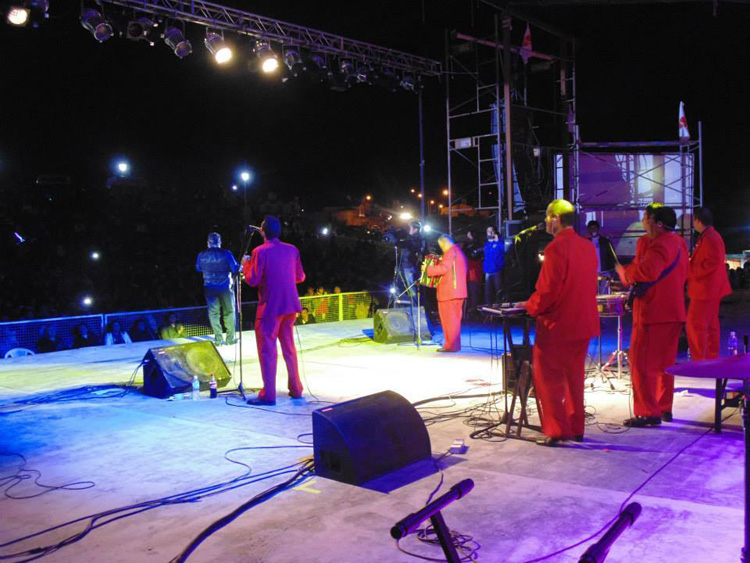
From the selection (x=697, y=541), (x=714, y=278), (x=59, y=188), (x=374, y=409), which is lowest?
(x=697, y=541)

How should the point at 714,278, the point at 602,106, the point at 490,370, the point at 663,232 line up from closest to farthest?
the point at 663,232
the point at 714,278
the point at 490,370
the point at 602,106

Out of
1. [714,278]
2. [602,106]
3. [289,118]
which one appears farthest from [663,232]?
[289,118]

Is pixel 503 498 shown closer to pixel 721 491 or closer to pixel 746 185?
pixel 721 491

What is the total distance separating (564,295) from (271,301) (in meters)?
3.15

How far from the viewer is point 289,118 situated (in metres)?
25.3

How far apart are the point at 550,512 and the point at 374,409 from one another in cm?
143

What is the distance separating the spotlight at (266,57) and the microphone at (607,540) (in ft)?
37.2

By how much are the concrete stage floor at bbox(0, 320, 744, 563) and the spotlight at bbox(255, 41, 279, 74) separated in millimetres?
6699

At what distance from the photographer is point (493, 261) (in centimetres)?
1407

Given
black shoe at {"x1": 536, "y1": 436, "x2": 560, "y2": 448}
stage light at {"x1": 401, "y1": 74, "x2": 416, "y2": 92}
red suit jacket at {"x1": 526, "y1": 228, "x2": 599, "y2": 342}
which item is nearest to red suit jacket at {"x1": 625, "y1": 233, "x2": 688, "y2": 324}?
red suit jacket at {"x1": 526, "y1": 228, "x2": 599, "y2": 342}

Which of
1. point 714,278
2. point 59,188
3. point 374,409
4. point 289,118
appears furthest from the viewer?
point 289,118

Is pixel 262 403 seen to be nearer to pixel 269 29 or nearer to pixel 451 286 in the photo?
pixel 451 286

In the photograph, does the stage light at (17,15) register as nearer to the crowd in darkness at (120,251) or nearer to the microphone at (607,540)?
the crowd in darkness at (120,251)

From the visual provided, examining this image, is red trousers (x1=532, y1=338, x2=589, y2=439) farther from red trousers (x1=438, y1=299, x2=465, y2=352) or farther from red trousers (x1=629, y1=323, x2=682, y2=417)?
red trousers (x1=438, y1=299, x2=465, y2=352)
